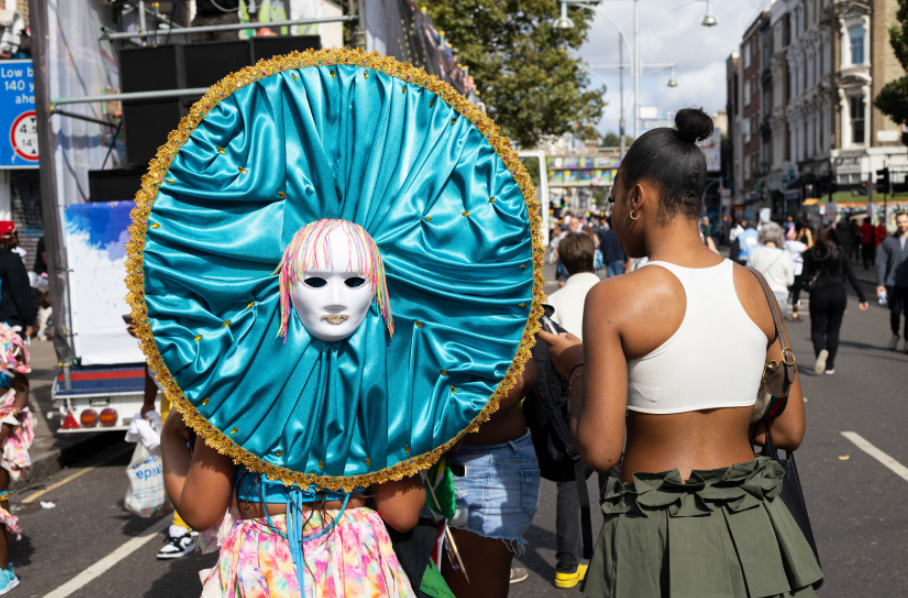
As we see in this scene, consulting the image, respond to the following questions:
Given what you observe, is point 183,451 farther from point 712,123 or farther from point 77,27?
point 77,27

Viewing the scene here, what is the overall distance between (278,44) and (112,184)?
1.72 meters

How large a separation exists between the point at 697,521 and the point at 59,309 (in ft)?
19.4

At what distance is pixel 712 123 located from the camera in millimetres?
2299

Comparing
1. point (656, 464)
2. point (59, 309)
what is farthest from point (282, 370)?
point (59, 309)

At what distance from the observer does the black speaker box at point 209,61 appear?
7582 mm

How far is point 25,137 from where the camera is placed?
29.1ft

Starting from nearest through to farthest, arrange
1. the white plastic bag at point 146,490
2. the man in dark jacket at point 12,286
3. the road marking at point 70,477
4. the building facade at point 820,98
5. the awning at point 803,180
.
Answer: the white plastic bag at point 146,490 < the road marking at point 70,477 < the man in dark jacket at point 12,286 < the building facade at point 820,98 < the awning at point 803,180

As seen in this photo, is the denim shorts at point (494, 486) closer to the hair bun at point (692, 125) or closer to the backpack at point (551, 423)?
the backpack at point (551, 423)

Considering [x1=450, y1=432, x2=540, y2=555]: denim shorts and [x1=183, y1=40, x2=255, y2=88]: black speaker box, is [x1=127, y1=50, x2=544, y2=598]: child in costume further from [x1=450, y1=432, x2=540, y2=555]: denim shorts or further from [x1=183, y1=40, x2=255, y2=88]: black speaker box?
[x1=183, y1=40, x2=255, y2=88]: black speaker box

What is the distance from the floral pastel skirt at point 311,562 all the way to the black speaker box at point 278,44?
551 cm

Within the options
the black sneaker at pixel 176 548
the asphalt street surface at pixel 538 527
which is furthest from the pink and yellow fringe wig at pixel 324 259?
the black sneaker at pixel 176 548

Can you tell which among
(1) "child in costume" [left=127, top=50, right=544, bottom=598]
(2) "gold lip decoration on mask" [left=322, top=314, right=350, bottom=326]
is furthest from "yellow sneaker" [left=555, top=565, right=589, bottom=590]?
(2) "gold lip decoration on mask" [left=322, top=314, right=350, bottom=326]

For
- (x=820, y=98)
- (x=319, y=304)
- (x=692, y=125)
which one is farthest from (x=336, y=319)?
(x=820, y=98)

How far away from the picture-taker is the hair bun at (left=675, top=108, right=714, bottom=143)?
2219mm
